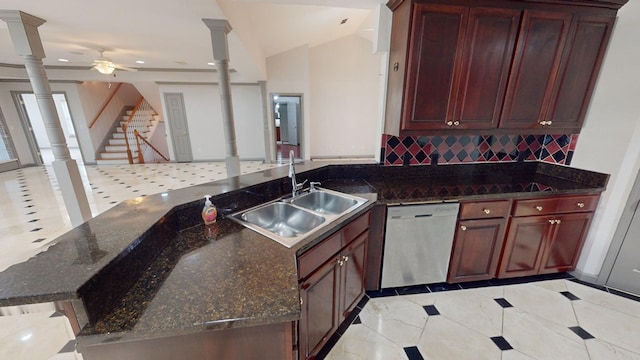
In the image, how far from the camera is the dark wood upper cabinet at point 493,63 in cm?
184

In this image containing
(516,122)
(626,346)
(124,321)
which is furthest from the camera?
(516,122)

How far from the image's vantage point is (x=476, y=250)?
6.98 feet

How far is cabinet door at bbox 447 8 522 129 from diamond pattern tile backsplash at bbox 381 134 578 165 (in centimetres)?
36

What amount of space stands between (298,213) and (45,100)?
3257 millimetres

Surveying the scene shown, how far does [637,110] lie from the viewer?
1.93 metres

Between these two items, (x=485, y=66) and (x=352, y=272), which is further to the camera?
(x=485, y=66)

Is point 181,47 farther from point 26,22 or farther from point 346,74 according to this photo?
point 346,74

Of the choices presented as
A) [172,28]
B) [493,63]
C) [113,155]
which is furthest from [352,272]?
[113,155]

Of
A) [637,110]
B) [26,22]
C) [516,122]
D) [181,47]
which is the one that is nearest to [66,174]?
[26,22]

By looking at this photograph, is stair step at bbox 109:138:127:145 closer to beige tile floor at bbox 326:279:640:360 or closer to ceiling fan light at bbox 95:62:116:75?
ceiling fan light at bbox 95:62:116:75

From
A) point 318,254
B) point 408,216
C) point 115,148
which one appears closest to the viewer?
point 318,254

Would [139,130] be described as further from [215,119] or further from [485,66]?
[485,66]

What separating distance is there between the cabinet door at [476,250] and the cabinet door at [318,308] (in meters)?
1.17

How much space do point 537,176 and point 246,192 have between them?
2.86 meters
